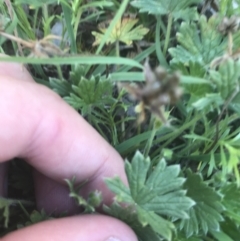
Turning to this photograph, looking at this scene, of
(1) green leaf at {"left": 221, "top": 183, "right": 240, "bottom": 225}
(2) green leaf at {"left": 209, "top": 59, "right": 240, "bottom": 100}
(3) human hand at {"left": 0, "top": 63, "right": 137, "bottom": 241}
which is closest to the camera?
(2) green leaf at {"left": 209, "top": 59, "right": 240, "bottom": 100}

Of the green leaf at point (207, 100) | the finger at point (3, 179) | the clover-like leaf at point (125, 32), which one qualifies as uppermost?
the clover-like leaf at point (125, 32)

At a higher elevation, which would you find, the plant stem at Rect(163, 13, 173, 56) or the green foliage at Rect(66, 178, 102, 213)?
the plant stem at Rect(163, 13, 173, 56)

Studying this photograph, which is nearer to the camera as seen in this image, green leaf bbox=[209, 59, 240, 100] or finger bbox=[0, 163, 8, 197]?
green leaf bbox=[209, 59, 240, 100]

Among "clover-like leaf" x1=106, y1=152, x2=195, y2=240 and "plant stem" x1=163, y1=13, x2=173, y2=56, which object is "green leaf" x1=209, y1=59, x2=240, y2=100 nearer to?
"clover-like leaf" x1=106, y1=152, x2=195, y2=240

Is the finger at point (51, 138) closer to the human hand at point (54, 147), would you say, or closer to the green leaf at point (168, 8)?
the human hand at point (54, 147)

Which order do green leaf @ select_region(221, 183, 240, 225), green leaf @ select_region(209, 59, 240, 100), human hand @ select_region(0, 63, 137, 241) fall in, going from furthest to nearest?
green leaf @ select_region(221, 183, 240, 225) < human hand @ select_region(0, 63, 137, 241) < green leaf @ select_region(209, 59, 240, 100)

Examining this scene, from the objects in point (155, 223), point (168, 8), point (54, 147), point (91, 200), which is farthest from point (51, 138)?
point (168, 8)

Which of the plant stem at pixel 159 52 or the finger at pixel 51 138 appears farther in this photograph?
the plant stem at pixel 159 52

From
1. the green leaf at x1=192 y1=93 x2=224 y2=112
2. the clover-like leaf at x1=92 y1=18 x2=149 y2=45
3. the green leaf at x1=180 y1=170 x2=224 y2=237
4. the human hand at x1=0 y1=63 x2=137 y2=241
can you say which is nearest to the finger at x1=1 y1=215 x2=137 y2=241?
the human hand at x1=0 y1=63 x2=137 y2=241

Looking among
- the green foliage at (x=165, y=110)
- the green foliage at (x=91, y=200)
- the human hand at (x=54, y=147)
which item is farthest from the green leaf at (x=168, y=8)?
the green foliage at (x=91, y=200)
